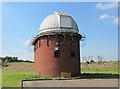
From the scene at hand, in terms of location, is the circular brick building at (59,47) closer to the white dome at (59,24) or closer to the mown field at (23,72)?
the white dome at (59,24)

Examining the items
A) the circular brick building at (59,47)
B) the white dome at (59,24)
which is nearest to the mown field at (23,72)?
the circular brick building at (59,47)

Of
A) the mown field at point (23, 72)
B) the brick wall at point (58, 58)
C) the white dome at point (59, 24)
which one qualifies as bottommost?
the mown field at point (23, 72)

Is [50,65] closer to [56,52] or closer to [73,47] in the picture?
[56,52]

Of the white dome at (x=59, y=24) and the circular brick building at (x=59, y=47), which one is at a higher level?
the white dome at (x=59, y=24)

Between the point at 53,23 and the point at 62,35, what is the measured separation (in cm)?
251

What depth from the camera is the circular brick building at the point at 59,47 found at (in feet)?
61.2

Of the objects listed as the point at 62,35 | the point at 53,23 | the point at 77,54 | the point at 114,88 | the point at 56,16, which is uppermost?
the point at 56,16

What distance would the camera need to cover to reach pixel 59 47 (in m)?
18.9

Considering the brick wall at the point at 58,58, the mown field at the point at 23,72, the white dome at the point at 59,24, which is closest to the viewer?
the mown field at the point at 23,72

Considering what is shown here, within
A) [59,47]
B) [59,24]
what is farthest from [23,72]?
[59,24]

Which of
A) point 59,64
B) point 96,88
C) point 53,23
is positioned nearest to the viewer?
point 96,88

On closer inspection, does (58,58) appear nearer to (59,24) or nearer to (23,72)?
(59,24)

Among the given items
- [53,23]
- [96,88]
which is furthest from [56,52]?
[96,88]

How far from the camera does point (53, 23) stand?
19.9 meters
